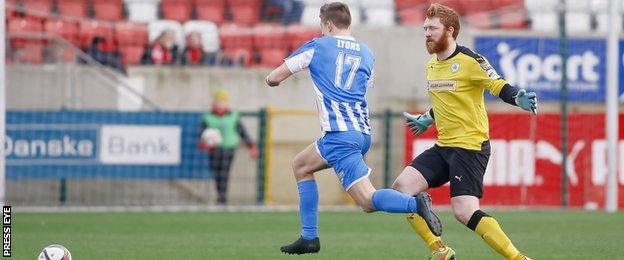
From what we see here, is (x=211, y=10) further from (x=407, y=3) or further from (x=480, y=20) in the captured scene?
→ (x=480, y=20)

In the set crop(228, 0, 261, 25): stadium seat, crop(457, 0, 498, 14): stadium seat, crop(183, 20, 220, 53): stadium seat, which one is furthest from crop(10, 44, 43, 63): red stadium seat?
crop(457, 0, 498, 14): stadium seat

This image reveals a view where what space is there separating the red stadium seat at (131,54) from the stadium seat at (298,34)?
2.43 metres

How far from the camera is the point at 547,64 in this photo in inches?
860

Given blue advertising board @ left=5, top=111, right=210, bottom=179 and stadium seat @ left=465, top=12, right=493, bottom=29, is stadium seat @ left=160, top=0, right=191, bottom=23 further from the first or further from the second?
stadium seat @ left=465, top=12, right=493, bottom=29

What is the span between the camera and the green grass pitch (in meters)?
11.5

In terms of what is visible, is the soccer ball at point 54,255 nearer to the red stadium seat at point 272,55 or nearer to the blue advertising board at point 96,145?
the blue advertising board at point 96,145

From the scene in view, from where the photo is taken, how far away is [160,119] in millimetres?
19922

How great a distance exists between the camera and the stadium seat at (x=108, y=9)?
73.6 ft

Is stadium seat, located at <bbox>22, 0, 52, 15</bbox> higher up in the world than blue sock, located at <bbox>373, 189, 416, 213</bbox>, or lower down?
higher up

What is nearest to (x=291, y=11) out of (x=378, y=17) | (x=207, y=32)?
(x=378, y=17)

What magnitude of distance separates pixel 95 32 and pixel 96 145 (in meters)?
2.56

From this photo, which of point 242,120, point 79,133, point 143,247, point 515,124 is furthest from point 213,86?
point 143,247

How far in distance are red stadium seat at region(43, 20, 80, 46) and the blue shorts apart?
12.3 m

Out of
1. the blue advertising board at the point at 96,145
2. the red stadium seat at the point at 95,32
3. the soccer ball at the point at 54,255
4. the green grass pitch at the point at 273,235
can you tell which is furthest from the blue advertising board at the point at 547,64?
the soccer ball at the point at 54,255
